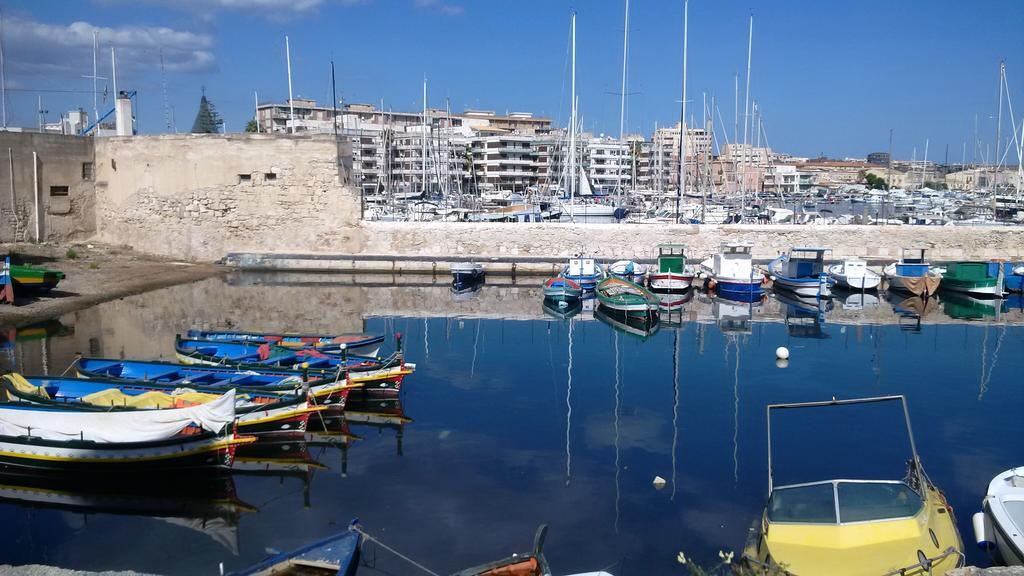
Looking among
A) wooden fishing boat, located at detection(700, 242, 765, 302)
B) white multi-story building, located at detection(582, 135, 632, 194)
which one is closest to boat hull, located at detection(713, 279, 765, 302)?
wooden fishing boat, located at detection(700, 242, 765, 302)

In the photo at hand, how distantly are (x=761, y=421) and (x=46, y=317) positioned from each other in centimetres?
1516

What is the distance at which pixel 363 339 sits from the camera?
1441 centimetres

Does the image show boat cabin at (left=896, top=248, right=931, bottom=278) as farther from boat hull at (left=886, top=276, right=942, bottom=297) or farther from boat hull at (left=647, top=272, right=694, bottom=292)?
boat hull at (left=647, top=272, right=694, bottom=292)

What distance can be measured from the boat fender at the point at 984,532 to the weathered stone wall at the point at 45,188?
26578 millimetres

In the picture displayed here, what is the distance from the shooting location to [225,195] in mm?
27422

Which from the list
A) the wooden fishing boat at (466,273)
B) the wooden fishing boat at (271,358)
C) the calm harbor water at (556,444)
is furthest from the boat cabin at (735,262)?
the wooden fishing boat at (271,358)

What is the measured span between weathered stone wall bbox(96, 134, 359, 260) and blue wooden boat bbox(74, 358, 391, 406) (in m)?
15.5

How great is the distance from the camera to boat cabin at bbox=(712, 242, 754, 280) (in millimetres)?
23047

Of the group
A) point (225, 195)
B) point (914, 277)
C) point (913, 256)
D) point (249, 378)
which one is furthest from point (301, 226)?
point (913, 256)

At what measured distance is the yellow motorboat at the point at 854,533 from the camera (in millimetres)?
5672

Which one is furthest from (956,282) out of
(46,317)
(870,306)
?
(46,317)

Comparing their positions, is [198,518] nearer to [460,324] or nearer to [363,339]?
[363,339]

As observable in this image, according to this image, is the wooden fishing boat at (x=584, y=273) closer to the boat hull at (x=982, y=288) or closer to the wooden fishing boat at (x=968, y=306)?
the wooden fishing boat at (x=968, y=306)

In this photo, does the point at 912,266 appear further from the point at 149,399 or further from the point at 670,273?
the point at 149,399
